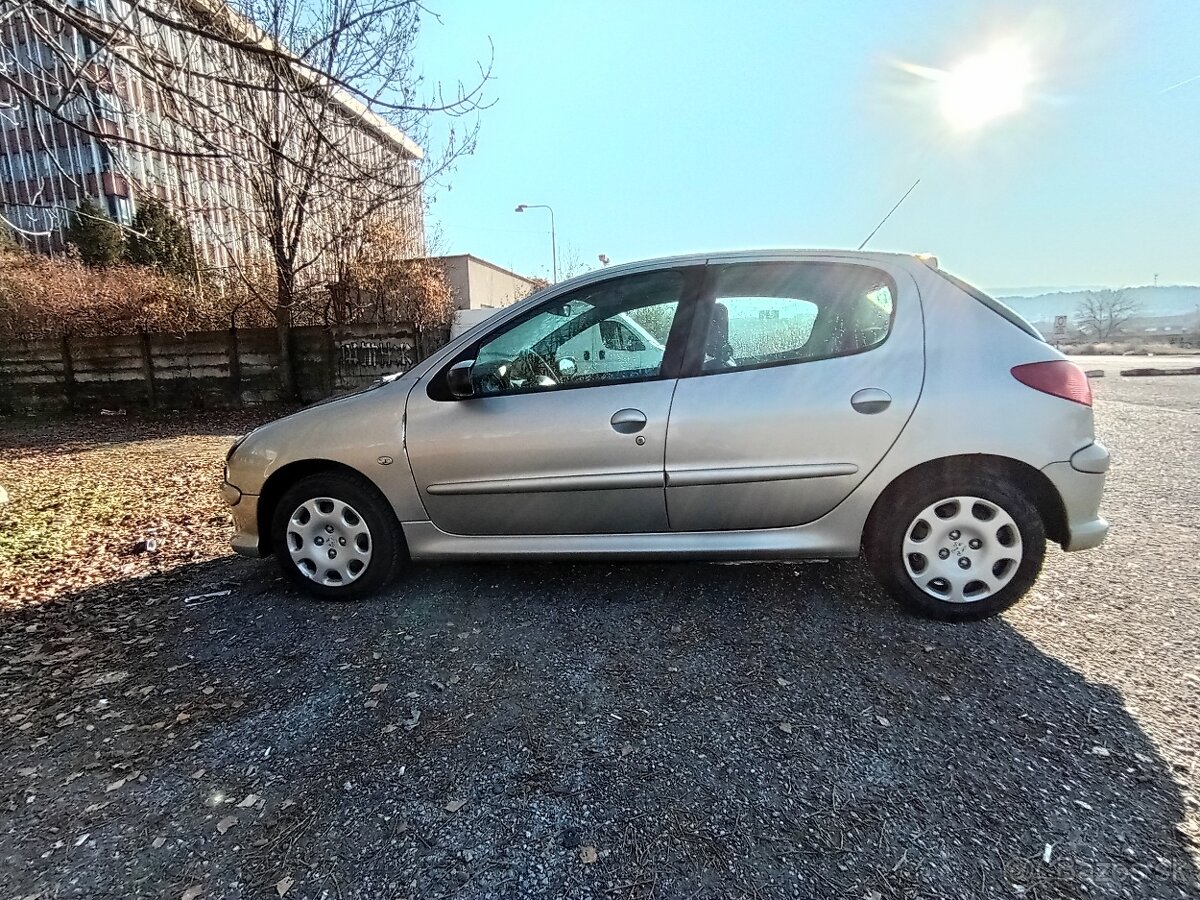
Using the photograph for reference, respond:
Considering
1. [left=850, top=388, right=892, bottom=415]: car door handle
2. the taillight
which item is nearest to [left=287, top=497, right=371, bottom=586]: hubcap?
[left=850, top=388, right=892, bottom=415]: car door handle

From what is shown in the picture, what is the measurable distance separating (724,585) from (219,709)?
2363 millimetres

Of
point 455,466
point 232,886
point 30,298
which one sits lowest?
point 232,886

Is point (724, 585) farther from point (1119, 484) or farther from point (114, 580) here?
point (1119, 484)

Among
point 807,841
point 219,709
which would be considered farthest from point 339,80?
point 807,841

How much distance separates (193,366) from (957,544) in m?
12.6

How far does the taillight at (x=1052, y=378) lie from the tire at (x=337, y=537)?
10.0 ft

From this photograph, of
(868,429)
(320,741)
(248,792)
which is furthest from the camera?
(868,429)

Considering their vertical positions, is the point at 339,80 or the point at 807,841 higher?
the point at 339,80

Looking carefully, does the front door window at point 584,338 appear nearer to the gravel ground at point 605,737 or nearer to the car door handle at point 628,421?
the car door handle at point 628,421

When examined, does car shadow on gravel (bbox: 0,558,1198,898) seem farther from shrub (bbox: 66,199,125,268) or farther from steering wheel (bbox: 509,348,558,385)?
shrub (bbox: 66,199,125,268)

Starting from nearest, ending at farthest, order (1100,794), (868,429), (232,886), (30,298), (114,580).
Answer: (232,886)
(1100,794)
(868,429)
(114,580)
(30,298)

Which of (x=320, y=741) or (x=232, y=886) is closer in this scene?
(x=232, y=886)

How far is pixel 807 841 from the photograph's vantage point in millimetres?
1650

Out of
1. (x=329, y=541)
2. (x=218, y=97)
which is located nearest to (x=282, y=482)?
(x=329, y=541)
